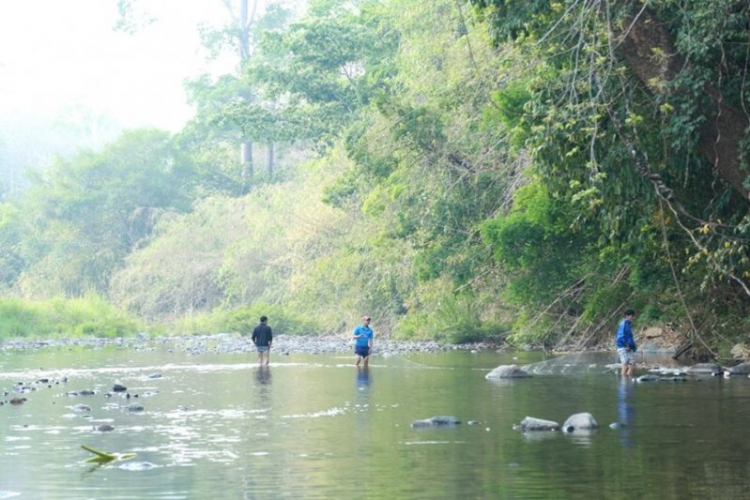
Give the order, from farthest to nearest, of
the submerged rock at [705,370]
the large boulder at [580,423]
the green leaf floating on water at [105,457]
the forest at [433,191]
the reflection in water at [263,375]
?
1. the reflection in water at [263,375]
2. the submerged rock at [705,370]
3. the forest at [433,191]
4. the large boulder at [580,423]
5. the green leaf floating on water at [105,457]

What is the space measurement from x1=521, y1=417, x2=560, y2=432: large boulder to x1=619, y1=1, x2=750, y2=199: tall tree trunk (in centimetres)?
488

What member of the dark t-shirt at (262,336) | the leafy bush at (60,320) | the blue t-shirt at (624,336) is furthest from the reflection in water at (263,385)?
the leafy bush at (60,320)

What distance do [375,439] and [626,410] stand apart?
4.82 metres

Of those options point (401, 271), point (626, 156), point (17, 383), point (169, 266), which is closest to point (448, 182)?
point (401, 271)

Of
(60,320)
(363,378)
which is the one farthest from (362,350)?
(60,320)

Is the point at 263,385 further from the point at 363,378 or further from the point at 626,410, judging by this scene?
the point at 626,410

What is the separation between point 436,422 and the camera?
62.7 ft

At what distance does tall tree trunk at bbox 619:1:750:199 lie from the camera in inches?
793

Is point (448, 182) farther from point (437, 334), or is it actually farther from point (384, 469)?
point (384, 469)

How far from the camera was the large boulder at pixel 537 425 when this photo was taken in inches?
709

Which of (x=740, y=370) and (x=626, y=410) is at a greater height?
(x=740, y=370)

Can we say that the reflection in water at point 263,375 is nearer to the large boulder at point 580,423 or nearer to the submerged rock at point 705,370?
the submerged rock at point 705,370

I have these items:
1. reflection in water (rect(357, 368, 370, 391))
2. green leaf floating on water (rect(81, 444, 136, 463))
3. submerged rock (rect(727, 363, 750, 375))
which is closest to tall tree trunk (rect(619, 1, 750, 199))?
submerged rock (rect(727, 363, 750, 375))

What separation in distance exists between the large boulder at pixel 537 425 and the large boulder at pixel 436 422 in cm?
126
